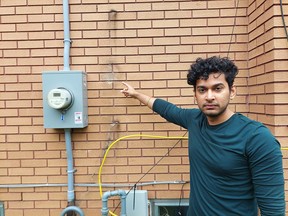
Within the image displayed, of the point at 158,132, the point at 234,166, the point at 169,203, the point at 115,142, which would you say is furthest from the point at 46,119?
the point at 234,166

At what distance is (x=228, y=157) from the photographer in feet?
5.53

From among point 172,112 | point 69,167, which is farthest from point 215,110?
point 69,167

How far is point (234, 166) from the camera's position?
1.67 metres

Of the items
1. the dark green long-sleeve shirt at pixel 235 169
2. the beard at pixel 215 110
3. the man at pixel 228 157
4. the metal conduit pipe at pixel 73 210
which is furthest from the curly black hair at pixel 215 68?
the metal conduit pipe at pixel 73 210

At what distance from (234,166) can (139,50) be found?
1.40 meters

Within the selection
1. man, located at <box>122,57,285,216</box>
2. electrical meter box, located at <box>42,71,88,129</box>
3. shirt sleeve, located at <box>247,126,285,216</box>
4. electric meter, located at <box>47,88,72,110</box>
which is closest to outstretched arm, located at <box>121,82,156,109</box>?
electrical meter box, located at <box>42,71,88,129</box>

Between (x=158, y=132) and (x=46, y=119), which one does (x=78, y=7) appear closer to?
(x=46, y=119)

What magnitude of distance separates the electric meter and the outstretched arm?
50cm

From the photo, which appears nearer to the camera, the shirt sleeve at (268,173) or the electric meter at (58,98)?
the shirt sleeve at (268,173)

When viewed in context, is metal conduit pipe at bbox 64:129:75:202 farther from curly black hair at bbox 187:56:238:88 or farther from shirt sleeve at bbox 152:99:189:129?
curly black hair at bbox 187:56:238:88

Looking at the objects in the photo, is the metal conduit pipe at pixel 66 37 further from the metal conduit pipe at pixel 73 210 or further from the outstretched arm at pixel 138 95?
the metal conduit pipe at pixel 73 210

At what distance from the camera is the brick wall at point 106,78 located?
8.39ft

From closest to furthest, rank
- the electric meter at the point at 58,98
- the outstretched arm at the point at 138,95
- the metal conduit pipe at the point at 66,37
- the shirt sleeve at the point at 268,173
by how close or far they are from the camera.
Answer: the shirt sleeve at the point at 268,173, the electric meter at the point at 58,98, the outstretched arm at the point at 138,95, the metal conduit pipe at the point at 66,37

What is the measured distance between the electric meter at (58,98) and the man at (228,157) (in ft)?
3.55
